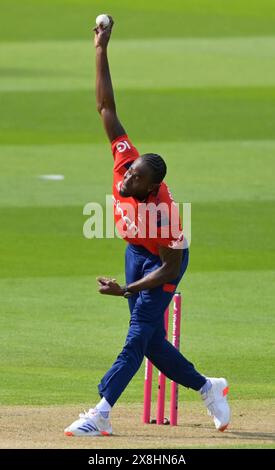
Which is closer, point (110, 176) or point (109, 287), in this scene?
point (109, 287)

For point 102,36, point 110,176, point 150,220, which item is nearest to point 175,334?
point 150,220

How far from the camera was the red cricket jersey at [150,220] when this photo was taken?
29.1ft

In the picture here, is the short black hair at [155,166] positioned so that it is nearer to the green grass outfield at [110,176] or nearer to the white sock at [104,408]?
the white sock at [104,408]

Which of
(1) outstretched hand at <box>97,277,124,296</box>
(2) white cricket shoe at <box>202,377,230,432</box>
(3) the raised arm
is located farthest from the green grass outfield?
(3) the raised arm

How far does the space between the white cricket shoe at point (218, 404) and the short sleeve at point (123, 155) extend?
1.59 meters

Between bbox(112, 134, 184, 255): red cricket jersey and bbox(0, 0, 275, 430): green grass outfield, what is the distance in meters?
1.94

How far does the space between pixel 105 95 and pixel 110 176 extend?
40.2 ft

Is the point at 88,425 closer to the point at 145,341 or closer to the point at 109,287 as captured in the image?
the point at 145,341

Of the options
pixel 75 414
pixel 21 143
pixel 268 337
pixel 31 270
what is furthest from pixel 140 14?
pixel 75 414

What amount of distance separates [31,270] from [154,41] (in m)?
23.1

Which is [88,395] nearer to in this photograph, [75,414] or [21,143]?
[75,414]

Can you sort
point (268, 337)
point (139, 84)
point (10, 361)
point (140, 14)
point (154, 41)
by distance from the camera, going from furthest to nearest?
point (140, 14), point (154, 41), point (139, 84), point (268, 337), point (10, 361)

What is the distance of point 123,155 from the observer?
9273mm

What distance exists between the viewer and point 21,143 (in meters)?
24.9
